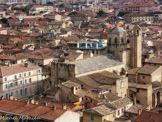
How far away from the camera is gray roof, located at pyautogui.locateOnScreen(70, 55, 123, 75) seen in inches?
2240

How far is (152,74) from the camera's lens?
6112 centimetres

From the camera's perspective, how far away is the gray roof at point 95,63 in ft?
187

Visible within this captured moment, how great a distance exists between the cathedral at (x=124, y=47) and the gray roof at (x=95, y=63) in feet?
6.66

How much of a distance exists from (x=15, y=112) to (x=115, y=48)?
33.0 metres

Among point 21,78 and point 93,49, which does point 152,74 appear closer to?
point 93,49

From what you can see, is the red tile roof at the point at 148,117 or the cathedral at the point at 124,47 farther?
the cathedral at the point at 124,47

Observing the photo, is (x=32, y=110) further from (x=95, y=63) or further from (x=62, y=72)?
(x=95, y=63)

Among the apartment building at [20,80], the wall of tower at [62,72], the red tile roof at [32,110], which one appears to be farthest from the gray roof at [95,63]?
the red tile roof at [32,110]

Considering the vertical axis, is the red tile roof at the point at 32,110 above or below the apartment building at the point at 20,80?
above

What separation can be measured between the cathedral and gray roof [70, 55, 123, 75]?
80.0 inches

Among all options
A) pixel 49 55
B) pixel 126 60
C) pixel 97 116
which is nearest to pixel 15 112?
pixel 97 116

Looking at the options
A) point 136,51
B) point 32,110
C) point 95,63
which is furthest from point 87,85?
point 136,51

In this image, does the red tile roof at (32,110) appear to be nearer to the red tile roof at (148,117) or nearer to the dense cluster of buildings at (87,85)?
the dense cluster of buildings at (87,85)

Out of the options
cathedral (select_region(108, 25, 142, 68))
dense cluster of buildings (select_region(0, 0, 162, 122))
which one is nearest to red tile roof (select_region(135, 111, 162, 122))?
dense cluster of buildings (select_region(0, 0, 162, 122))
